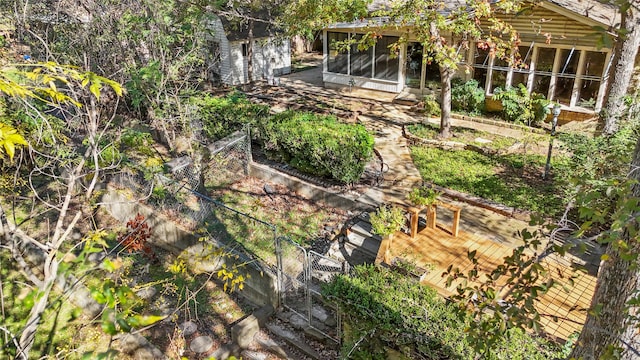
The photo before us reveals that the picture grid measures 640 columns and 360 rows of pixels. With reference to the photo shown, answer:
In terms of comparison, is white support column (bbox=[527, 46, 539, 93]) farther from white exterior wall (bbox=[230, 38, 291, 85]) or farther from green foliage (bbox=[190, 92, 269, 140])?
white exterior wall (bbox=[230, 38, 291, 85])

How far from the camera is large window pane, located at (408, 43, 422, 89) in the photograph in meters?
16.7

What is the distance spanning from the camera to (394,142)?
43.7ft

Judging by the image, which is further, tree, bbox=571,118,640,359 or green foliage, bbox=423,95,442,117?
green foliage, bbox=423,95,442,117

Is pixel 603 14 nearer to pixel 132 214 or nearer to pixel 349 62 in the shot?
pixel 349 62

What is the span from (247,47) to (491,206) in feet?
51.0

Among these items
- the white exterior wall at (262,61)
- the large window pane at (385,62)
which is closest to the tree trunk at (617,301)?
the large window pane at (385,62)

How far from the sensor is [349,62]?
1856 cm

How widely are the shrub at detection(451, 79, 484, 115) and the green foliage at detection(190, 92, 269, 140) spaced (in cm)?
687

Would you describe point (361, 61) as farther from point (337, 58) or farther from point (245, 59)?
point (245, 59)

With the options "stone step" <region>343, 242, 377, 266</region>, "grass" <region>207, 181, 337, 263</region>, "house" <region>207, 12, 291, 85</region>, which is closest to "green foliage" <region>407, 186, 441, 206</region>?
"stone step" <region>343, 242, 377, 266</region>

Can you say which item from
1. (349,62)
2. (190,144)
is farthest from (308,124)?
(349,62)

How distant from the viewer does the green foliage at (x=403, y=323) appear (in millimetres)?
4816

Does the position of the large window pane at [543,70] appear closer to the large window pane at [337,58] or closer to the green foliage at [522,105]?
the green foliage at [522,105]

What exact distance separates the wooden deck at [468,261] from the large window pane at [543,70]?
8.41 metres
